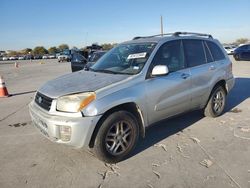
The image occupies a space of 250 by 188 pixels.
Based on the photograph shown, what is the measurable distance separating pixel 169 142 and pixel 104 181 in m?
1.52

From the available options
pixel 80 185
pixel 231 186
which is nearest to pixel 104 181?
pixel 80 185

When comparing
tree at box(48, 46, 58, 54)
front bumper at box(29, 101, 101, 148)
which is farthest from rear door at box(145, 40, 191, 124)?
tree at box(48, 46, 58, 54)

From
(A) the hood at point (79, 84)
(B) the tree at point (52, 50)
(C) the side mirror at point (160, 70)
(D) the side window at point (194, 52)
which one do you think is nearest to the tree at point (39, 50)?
(B) the tree at point (52, 50)

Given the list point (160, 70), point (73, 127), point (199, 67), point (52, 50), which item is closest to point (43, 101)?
point (73, 127)

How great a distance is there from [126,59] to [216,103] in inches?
97.1

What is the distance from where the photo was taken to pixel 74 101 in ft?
10.4

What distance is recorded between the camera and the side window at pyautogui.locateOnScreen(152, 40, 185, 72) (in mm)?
4031

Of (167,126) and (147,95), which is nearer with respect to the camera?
(147,95)

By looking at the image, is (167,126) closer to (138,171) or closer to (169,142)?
(169,142)

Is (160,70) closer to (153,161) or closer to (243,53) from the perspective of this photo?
(153,161)

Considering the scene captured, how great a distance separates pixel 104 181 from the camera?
3062 millimetres

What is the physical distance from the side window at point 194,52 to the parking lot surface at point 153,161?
129 centimetres

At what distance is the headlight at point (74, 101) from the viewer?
10.3ft

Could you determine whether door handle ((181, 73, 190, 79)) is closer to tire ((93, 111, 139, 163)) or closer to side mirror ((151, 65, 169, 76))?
side mirror ((151, 65, 169, 76))
